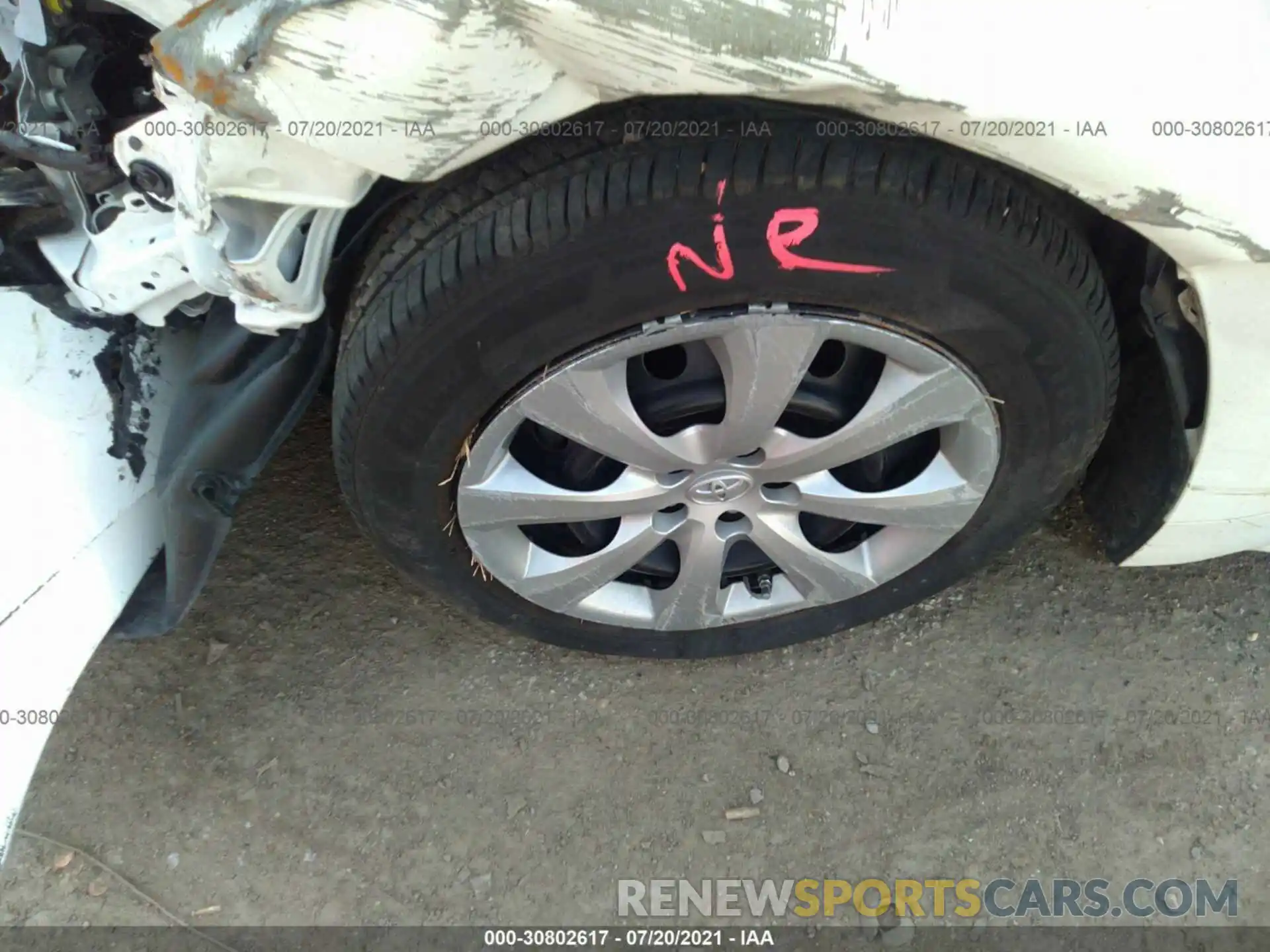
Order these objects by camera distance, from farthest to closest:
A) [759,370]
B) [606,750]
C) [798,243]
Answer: [606,750] < [759,370] < [798,243]

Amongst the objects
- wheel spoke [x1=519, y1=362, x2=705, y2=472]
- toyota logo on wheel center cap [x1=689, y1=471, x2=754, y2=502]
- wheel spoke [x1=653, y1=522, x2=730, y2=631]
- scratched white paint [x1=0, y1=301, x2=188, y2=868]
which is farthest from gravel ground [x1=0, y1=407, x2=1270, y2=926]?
wheel spoke [x1=519, y1=362, x2=705, y2=472]

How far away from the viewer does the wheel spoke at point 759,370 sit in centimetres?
134

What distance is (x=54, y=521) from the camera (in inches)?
61.2

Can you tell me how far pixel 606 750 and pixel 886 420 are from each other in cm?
93

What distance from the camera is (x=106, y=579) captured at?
63.4 inches

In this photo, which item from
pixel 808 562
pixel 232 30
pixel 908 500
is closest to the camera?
pixel 232 30

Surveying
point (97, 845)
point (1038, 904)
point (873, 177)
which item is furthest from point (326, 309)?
point (1038, 904)

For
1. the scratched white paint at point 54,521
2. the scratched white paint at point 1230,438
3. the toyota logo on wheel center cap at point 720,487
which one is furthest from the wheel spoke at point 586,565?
the scratched white paint at point 1230,438

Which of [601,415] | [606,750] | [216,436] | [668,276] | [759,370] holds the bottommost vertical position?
[606,750]

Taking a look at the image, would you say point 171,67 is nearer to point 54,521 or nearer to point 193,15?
point 193,15

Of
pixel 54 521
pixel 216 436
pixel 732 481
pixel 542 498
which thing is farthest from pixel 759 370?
pixel 54 521

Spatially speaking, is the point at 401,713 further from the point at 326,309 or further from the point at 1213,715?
the point at 1213,715

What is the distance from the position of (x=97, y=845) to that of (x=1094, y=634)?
2099 mm

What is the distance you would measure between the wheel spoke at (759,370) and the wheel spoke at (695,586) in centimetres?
25
